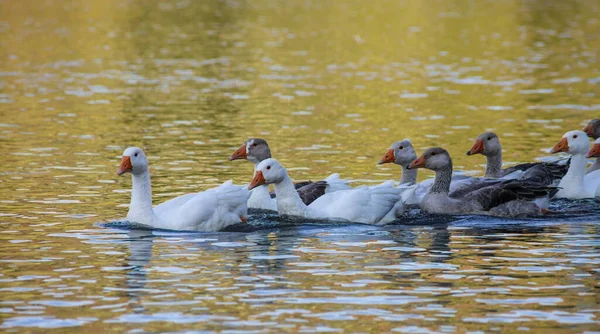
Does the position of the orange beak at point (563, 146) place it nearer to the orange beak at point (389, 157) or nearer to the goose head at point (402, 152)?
the goose head at point (402, 152)

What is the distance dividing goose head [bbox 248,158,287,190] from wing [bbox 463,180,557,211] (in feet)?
10.0

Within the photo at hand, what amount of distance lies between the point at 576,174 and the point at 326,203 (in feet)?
14.9

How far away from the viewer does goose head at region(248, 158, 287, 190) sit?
1864cm

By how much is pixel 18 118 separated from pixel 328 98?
9.08m

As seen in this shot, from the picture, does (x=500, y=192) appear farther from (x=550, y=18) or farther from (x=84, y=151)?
(x=550, y=18)

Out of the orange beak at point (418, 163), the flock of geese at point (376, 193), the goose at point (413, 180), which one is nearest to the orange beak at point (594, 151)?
the flock of geese at point (376, 193)

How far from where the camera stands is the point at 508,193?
1939 cm

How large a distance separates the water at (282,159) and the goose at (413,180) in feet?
3.81

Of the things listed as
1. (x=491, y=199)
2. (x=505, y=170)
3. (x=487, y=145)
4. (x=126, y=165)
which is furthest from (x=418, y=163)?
(x=126, y=165)

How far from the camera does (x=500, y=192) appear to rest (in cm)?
1939

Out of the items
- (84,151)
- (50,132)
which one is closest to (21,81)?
(50,132)

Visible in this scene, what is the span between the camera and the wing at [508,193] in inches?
758

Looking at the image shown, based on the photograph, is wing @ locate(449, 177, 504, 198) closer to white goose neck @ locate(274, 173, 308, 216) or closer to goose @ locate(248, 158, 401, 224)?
goose @ locate(248, 158, 401, 224)

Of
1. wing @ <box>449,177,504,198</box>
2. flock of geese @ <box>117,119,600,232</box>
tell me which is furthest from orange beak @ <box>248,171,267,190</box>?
wing @ <box>449,177,504,198</box>
